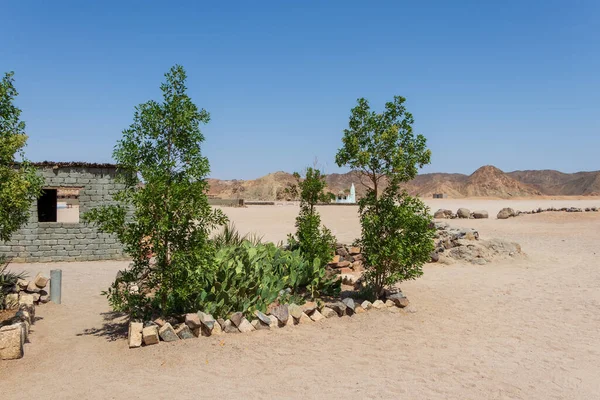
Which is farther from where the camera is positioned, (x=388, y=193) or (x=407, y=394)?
(x=388, y=193)

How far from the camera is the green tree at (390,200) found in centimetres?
948

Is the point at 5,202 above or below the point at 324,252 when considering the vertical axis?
above

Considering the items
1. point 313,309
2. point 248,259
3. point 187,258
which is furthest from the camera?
point 248,259

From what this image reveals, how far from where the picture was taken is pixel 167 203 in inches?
297

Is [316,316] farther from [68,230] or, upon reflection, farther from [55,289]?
[68,230]

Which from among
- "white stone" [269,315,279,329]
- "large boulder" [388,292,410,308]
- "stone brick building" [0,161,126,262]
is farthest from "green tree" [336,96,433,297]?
"stone brick building" [0,161,126,262]

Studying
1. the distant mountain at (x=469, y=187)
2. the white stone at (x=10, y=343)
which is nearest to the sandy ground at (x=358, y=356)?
the white stone at (x=10, y=343)

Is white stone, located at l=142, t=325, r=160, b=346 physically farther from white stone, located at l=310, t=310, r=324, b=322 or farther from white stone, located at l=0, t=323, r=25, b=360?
white stone, located at l=310, t=310, r=324, b=322

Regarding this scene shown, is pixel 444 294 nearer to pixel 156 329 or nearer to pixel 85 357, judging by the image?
pixel 156 329

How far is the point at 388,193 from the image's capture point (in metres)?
9.89

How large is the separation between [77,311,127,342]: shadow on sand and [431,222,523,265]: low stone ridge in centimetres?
996

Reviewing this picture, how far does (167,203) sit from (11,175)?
278 cm

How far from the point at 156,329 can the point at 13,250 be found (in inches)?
411

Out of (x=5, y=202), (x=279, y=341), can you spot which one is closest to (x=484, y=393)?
(x=279, y=341)
